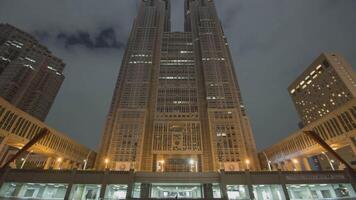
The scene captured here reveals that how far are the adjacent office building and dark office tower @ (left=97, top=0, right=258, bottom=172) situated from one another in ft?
46.3

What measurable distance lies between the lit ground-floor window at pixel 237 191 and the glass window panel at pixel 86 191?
26.2m

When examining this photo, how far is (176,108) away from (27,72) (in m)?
96.8

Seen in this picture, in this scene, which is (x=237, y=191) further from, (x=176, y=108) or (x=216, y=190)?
(x=176, y=108)

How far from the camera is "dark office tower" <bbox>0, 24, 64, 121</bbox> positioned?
11162 centimetres

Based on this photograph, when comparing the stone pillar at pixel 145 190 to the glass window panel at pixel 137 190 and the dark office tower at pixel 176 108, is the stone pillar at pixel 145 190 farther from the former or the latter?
the dark office tower at pixel 176 108

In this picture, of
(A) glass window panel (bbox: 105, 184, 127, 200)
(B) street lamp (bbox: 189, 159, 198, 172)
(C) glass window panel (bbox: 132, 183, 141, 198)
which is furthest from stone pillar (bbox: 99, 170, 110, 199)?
(B) street lamp (bbox: 189, 159, 198, 172)

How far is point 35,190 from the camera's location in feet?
126

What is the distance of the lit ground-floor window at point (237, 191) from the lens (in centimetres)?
3834

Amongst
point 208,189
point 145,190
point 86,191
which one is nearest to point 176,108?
point 208,189

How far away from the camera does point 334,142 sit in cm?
5456

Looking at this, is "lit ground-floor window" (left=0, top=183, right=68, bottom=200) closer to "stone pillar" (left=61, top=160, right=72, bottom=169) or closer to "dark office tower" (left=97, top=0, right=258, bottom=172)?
"dark office tower" (left=97, top=0, right=258, bottom=172)

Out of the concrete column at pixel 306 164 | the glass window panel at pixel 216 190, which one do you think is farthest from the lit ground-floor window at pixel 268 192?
the concrete column at pixel 306 164

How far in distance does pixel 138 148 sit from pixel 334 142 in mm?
66256

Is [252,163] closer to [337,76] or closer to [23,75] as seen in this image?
[337,76]
